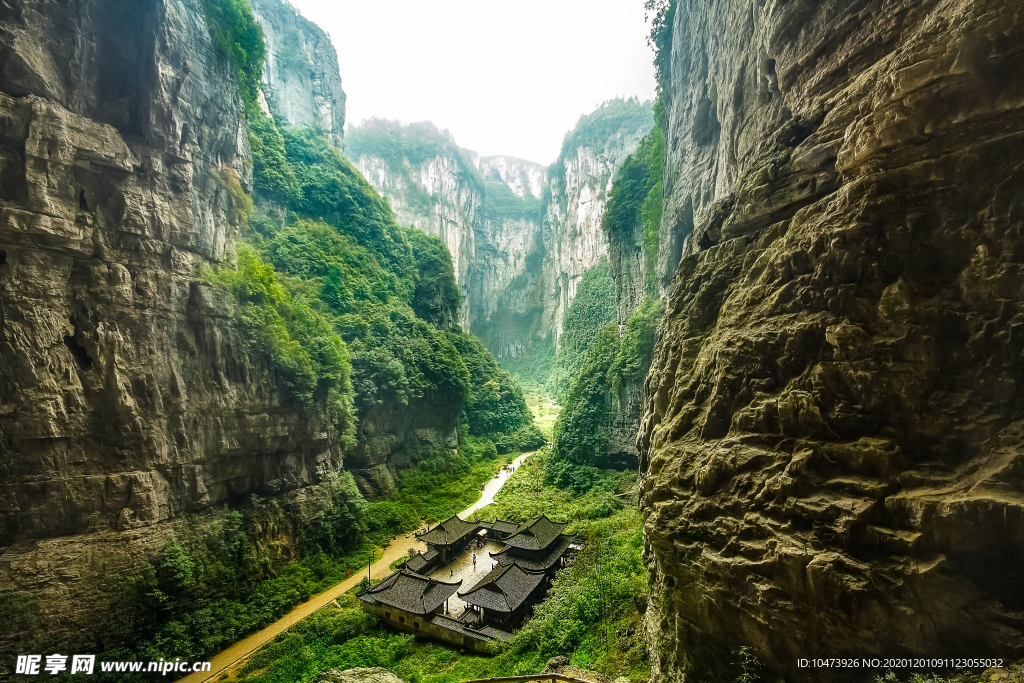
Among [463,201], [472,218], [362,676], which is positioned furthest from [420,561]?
[472,218]

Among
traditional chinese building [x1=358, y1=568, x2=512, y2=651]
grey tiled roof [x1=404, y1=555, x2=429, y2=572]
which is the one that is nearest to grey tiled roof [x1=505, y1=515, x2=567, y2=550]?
traditional chinese building [x1=358, y1=568, x2=512, y2=651]

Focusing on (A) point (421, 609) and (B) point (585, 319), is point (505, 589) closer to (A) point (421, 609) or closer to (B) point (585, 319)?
(A) point (421, 609)

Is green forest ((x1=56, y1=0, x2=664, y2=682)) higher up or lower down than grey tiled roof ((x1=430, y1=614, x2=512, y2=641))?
higher up

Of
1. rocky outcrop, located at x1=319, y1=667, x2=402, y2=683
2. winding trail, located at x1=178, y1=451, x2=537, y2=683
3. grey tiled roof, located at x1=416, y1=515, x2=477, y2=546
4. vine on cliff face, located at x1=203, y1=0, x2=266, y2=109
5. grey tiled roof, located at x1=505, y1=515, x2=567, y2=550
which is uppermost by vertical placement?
vine on cliff face, located at x1=203, y1=0, x2=266, y2=109

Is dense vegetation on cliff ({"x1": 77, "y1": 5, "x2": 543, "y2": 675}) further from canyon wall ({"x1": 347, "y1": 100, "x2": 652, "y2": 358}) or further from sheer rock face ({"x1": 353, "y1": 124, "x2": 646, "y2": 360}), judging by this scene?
canyon wall ({"x1": 347, "y1": 100, "x2": 652, "y2": 358})

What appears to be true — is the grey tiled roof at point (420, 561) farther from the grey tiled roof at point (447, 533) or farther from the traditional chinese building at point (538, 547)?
the traditional chinese building at point (538, 547)

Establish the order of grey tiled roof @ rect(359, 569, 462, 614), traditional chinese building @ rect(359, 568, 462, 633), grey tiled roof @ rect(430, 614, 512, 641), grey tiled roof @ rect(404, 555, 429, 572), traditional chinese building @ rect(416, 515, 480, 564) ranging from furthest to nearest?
1. traditional chinese building @ rect(416, 515, 480, 564)
2. grey tiled roof @ rect(404, 555, 429, 572)
3. grey tiled roof @ rect(359, 569, 462, 614)
4. traditional chinese building @ rect(359, 568, 462, 633)
5. grey tiled roof @ rect(430, 614, 512, 641)

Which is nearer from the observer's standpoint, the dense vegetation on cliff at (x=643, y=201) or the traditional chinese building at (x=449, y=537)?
the traditional chinese building at (x=449, y=537)

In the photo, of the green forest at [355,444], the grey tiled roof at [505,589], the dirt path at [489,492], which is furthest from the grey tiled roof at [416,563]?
the dirt path at [489,492]
